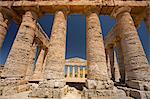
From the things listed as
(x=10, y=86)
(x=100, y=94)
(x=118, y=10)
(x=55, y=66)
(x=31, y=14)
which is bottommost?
(x=100, y=94)

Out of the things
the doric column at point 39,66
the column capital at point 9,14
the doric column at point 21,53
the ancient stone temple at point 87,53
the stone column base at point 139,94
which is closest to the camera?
the stone column base at point 139,94

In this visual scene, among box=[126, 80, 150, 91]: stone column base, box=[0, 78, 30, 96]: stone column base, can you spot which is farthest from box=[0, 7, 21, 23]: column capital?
box=[126, 80, 150, 91]: stone column base

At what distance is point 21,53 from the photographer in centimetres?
921

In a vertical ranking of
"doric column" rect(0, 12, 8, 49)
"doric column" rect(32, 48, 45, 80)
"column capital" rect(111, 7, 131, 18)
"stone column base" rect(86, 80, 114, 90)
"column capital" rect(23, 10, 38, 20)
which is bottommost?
"stone column base" rect(86, 80, 114, 90)

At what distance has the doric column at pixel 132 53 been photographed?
7957 millimetres

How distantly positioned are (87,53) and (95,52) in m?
Answer: 0.88

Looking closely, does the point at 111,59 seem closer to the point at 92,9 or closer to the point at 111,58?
the point at 111,58

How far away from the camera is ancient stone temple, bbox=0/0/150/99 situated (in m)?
7.38

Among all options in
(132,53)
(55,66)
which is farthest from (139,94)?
(55,66)

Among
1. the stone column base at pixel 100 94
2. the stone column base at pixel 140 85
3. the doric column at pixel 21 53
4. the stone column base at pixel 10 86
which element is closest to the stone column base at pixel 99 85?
the stone column base at pixel 100 94

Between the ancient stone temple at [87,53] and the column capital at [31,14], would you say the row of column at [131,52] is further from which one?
the column capital at [31,14]

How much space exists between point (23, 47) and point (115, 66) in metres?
11.7

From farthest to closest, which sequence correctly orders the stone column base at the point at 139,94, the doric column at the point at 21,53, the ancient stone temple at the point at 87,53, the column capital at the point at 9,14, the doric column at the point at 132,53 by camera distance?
the column capital at the point at 9,14, the doric column at the point at 21,53, the doric column at the point at 132,53, the ancient stone temple at the point at 87,53, the stone column base at the point at 139,94

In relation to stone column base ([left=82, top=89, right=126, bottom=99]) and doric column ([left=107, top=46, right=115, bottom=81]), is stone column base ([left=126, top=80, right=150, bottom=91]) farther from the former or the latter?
doric column ([left=107, top=46, right=115, bottom=81])
